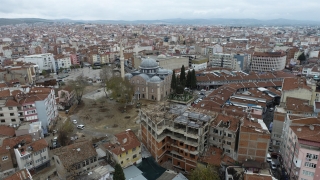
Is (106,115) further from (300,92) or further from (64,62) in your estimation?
(64,62)

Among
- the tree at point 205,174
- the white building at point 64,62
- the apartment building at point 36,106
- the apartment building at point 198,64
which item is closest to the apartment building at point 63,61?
the white building at point 64,62

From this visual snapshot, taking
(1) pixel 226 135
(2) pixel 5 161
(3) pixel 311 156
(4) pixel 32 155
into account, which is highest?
(1) pixel 226 135

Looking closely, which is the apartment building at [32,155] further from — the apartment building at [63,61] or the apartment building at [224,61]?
the apartment building at [224,61]

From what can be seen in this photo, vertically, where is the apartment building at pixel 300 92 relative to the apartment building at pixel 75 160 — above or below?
above

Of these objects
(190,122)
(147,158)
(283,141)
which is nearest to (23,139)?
(147,158)

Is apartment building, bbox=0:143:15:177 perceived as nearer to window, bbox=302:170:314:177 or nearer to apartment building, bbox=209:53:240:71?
window, bbox=302:170:314:177

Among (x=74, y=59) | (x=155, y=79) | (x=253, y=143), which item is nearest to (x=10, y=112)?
(x=155, y=79)

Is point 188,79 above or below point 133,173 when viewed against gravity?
above
